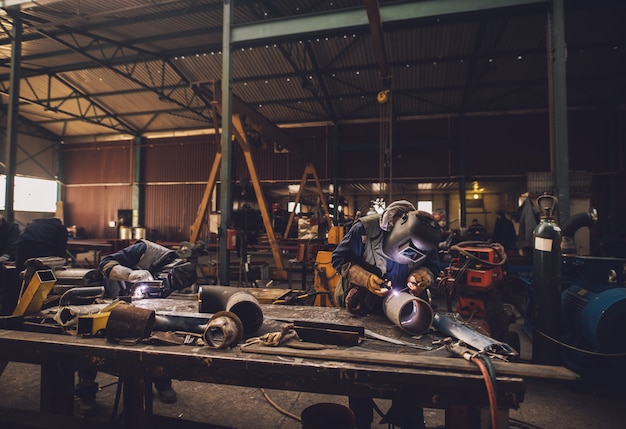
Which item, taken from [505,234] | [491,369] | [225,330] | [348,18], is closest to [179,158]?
[348,18]

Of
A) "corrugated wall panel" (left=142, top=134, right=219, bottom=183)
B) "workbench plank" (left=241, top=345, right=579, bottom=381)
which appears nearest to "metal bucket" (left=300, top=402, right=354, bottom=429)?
"workbench plank" (left=241, top=345, right=579, bottom=381)

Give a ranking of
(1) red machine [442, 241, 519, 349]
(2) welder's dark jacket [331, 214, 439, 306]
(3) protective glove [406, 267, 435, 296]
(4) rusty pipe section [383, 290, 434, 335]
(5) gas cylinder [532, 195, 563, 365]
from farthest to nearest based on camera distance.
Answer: (1) red machine [442, 241, 519, 349] < (5) gas cylinder [532, 195, 563, 365] < (2) welder's dark jacket [331, 214, 439, 306] < (3) protective glove [406, 267, 435, 296] < (4) rusty pipe section [383, 290, 434, 335]

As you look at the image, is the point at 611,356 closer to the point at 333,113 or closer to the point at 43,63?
the point at 333,113

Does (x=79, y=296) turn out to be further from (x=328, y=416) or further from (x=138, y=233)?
(x=138, y=233)

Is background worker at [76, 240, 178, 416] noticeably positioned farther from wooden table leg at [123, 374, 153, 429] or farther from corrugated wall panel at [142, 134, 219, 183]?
corrugated wall panel at [142, 134, 219, 183]

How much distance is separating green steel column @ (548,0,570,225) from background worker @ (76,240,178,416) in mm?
4469

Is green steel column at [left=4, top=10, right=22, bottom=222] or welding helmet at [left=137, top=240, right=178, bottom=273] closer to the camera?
welding helmet at [left=137, top=240, right=178, bottom=273]

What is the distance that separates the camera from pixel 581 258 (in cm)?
343

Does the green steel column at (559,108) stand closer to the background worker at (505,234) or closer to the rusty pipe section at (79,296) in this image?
the rusty pipe section at (79,296)

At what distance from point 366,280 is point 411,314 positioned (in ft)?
1.27

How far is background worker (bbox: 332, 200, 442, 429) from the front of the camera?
1.88 m

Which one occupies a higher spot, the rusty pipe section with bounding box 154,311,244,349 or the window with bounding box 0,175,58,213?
the window with bounding box 0,175,58,213

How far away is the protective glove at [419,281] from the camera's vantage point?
2.16 meters

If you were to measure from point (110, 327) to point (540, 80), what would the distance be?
11.8 meters
